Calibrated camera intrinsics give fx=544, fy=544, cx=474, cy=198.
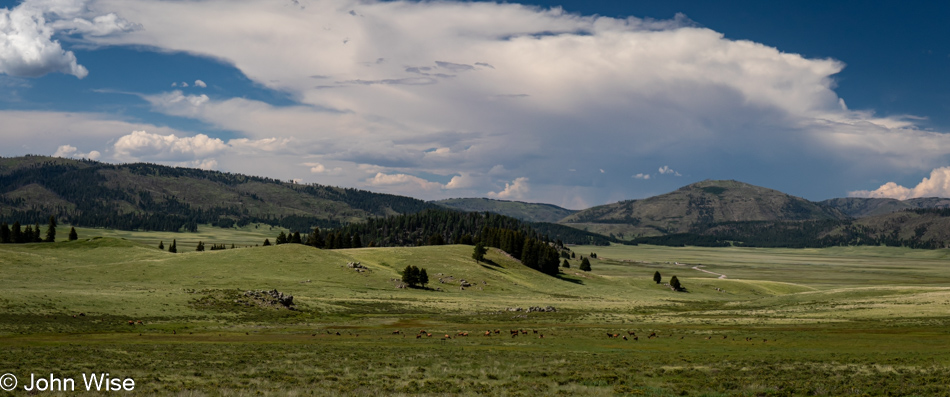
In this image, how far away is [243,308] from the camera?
64.6 meters

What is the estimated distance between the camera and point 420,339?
152ft

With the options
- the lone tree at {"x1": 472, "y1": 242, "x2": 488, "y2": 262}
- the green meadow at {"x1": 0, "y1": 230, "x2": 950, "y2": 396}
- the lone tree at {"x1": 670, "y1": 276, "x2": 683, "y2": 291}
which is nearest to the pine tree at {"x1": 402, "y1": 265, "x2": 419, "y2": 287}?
the green meadow at {"x1": 0, "y1": 230, "x2": 950, "y2": 396}

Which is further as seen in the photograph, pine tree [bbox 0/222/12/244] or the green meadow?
pine tree [bbox 0/222/12/244]

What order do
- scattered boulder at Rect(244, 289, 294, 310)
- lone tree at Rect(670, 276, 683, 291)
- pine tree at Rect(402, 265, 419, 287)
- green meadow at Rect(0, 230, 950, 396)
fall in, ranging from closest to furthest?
1. green meadow at Rect(0, 230, 950, 396)
2. scattered boulder at Rect(244, 289, 294, 310)
3. pine tree at Rect(402, 265, 419, 287)
4. lone tree at Rect(670, 276, 683, 291)

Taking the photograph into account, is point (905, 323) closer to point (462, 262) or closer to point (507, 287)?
point (507, 287)

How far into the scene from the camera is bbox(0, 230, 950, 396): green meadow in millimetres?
25656

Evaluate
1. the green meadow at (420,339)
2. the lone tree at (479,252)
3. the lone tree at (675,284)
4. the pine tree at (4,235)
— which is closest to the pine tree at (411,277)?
the green meadow at (420,339)

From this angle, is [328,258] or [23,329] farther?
[328,258]

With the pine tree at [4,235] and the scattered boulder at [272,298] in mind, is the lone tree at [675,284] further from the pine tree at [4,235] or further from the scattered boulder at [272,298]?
the pine tree at [4,235]

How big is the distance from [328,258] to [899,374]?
103 m

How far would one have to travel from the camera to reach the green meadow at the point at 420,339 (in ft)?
84.2

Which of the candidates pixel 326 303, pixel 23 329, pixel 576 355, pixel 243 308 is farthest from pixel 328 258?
pixel 576 355

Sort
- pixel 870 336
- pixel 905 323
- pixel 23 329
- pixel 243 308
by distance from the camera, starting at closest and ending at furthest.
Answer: pixel 23 329 → pixel 870 336 → pixel 905 323 → pixel 243 308

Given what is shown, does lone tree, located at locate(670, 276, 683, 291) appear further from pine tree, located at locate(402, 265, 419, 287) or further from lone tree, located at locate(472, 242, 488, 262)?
pine tree, located at locate(402, 265, 419, 287)
